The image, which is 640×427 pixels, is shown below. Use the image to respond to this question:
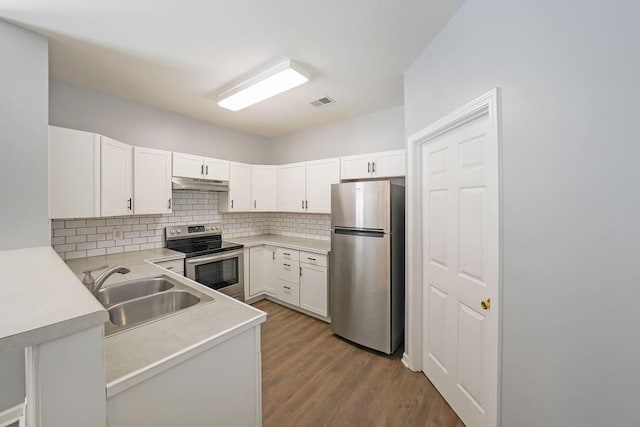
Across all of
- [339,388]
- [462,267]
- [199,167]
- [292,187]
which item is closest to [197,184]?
[199,167]

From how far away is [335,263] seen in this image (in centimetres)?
275

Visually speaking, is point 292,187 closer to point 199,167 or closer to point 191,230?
point 199,167

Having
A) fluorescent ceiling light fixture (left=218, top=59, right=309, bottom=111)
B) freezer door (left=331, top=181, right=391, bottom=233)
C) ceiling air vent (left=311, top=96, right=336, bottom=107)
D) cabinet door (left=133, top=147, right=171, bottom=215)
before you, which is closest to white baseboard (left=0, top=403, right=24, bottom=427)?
cabinet door (left=133, top=147, right=171, bottom=215)

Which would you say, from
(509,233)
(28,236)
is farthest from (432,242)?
(28,236)

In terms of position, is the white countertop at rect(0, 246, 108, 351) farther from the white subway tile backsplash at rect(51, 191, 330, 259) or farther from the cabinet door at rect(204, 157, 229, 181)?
the cabinet door at rect(204, 157, 229, 181)

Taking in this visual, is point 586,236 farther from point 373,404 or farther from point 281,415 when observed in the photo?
point 281,415

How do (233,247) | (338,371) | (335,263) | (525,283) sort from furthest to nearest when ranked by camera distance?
(233,247) → (335,263) → (338,371) → (525,283)

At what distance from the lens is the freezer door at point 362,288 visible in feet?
7.83

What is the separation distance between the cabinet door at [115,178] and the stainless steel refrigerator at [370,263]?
2.20 m

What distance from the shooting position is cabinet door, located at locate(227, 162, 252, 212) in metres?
3.58

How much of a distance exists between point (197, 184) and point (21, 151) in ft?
5.21

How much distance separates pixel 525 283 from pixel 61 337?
165cm

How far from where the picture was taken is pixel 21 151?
1666mm

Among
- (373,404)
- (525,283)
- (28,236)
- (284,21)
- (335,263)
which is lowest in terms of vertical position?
(373,404)
